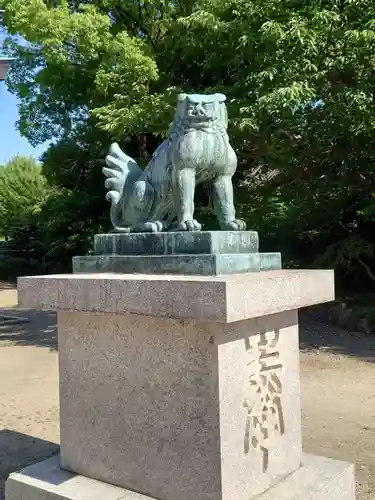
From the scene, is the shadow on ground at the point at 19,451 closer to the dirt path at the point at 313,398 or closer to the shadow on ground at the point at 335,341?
the dirt path at the point at 313,398

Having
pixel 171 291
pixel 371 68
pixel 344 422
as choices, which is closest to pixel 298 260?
pixel 371 68

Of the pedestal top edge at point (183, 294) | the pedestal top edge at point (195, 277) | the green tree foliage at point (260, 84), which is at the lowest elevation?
the pedestal top edge at point (183, 294)

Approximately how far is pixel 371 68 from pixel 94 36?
446 cm

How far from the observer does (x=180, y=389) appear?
2760mm

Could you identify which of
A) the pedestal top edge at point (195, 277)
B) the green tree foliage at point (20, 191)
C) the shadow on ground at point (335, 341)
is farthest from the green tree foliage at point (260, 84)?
the green tree foliage at point (20, 191)

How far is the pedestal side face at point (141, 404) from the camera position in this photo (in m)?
2.69

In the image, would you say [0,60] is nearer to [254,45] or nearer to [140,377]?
[254,45]

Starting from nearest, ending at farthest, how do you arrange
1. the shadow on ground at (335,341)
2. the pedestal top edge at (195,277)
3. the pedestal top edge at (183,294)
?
the pedestal top edge at (183,294)
the pedestal top edge at (195,277)
the shadow on ground at (335,341)

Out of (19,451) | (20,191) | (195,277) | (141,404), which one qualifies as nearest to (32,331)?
(19,451)

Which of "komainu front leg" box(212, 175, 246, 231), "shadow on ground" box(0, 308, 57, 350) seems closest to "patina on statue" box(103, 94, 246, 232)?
"komainu front leg" box(212, 175, 246, 231)

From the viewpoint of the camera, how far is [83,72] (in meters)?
10.3

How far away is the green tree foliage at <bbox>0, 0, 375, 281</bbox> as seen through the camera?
7.22 meters

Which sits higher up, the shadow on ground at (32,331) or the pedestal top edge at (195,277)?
the pedestal top edge at (195,277)

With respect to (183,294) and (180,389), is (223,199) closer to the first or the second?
(183,294)
